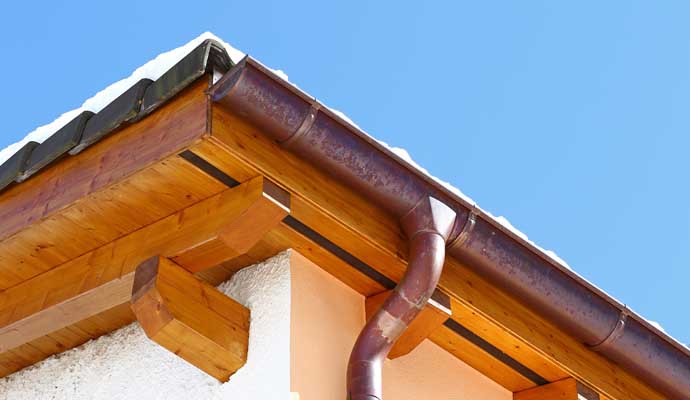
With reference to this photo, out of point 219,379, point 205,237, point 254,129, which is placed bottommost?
point 219,379

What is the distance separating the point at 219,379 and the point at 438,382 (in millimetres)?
846

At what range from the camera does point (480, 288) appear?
14.1ft

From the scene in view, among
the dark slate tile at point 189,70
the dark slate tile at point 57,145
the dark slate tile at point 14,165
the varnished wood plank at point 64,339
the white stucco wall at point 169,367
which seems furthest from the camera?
the varnished wood plank at point 64,339

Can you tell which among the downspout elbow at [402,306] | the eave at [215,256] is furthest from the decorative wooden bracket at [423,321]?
the downspout elbow at [402,306]

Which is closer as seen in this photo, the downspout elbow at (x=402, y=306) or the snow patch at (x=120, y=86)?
the downspout elbow at (x=402, y=306)

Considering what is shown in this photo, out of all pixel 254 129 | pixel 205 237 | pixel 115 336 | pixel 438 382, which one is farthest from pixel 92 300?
pixel 438 382

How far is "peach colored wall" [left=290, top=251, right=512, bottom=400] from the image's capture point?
12.8ft

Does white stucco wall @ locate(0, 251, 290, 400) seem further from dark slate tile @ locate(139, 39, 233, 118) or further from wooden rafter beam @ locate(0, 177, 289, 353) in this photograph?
dark slate tile @ locate(139, 39, 233, 118)

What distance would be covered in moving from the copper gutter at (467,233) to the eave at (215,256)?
6 centimetres

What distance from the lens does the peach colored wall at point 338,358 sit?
390 centimetres

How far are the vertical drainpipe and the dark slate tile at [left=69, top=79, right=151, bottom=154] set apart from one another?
30 cm

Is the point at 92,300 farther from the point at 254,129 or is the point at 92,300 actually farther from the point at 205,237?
the point at 254,129

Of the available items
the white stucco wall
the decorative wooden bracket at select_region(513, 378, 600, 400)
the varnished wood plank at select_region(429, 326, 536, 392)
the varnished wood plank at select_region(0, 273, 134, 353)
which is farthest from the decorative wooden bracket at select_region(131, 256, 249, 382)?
the decorative wooden bracket at select_region(513, 378, 600, 400)

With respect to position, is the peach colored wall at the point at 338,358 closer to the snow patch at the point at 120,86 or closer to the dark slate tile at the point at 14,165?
the snow patch at the point at 120,86
